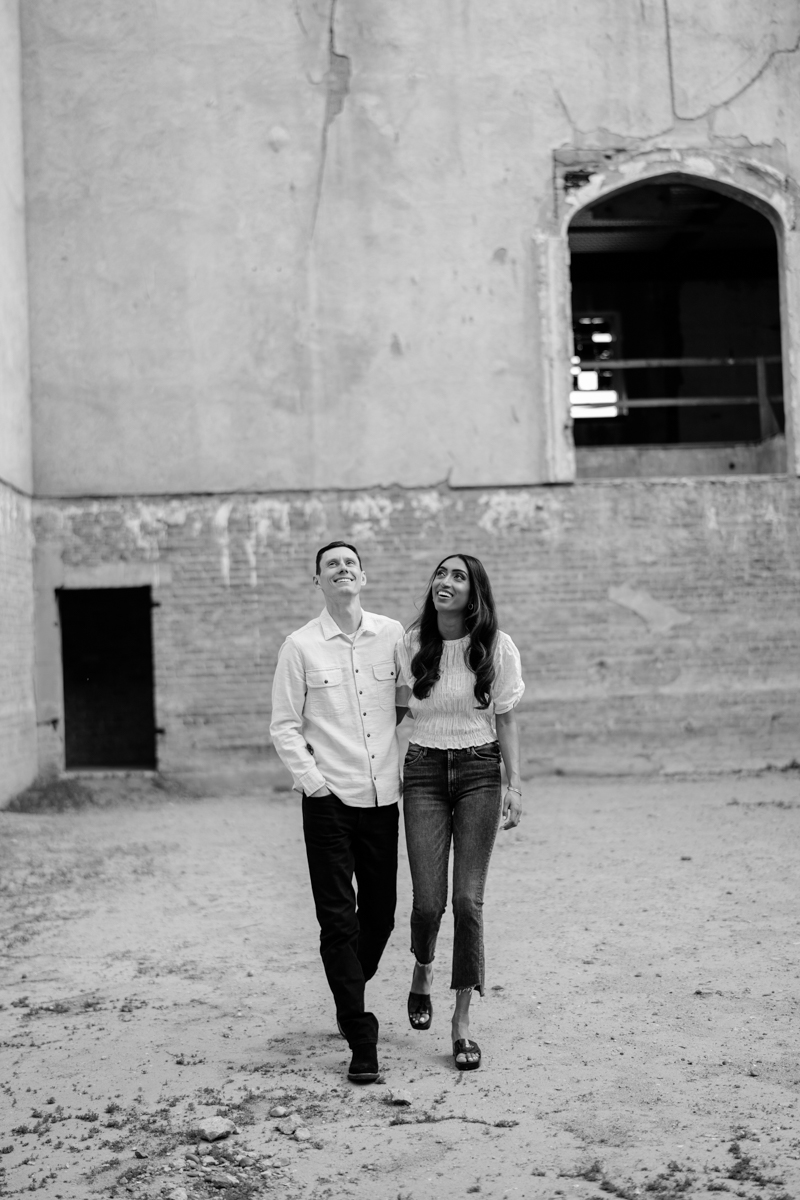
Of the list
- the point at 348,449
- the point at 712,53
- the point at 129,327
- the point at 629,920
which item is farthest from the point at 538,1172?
the point at 712,53

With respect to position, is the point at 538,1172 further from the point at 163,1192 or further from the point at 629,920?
the point at 629,920

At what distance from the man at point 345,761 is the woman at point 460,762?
0.35 ft

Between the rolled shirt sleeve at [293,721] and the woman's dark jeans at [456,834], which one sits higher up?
the rolled shirt sleeve at [293,721]

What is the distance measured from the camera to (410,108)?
1157cm

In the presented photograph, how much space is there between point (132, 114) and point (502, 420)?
4.51m

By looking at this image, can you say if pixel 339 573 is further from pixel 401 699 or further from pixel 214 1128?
pixel 214 1128

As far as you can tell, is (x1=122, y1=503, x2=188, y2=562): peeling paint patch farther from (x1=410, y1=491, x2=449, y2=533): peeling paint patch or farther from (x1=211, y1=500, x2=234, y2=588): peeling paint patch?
(x1=410, y1=491, x2=449, y2=533): peeling paint patch

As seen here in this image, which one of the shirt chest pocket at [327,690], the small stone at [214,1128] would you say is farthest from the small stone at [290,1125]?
the shirt chest pocket at [327,690]

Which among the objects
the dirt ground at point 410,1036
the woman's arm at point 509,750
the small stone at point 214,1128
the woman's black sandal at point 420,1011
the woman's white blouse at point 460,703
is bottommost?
the dirt ground at point 410,1036

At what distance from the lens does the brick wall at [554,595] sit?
11.3 meters

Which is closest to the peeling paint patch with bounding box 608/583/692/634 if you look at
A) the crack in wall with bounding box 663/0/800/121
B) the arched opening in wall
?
the crack in wall with bounding box 663/0/800/121

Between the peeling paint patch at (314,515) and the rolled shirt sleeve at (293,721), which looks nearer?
the rolled shirt sleeve at (293,721)

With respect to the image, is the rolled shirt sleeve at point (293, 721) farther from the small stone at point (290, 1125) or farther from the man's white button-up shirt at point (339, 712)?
the small stone at point (290, 1125)

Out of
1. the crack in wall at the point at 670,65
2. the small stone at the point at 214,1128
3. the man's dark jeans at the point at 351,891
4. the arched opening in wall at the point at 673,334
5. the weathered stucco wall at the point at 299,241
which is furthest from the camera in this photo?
the arched opening in wall at the point at 673,334
